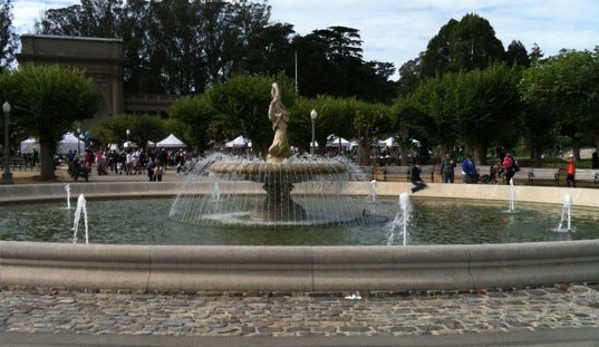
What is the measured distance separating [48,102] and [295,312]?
1188 inches

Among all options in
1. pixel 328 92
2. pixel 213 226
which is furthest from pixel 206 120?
pixel 213 226

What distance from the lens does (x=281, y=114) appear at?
16453mm

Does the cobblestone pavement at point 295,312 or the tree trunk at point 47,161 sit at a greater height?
the tree trunk at point 47,161

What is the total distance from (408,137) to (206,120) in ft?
59.8

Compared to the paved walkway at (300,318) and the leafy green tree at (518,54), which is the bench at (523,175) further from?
the leafy green tree at (518,54)

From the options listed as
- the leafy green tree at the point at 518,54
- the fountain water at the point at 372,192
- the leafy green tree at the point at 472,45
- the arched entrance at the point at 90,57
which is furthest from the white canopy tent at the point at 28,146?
the leafy green tree at the point at 518,54

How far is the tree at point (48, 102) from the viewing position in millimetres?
34669

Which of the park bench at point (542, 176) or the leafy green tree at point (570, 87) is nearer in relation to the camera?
the park bench at point (542, 176)

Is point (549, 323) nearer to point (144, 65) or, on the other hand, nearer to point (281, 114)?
point (281, 114)

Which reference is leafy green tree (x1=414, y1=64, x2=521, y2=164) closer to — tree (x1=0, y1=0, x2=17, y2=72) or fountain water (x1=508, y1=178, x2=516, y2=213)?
fountain water (x1=508, y1=178, x2=516, y2=213)

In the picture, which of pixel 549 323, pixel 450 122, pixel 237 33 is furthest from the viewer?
pixel 237 33

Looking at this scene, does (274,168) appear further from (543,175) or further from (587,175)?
(543,175)

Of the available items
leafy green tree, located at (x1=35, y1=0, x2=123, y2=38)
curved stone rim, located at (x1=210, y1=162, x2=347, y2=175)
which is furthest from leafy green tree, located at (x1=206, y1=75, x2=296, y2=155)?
leafy green tree, located at (x1=35, y1=0, x2=123, y2=38)

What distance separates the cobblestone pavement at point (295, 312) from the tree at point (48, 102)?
2789 centimetres
